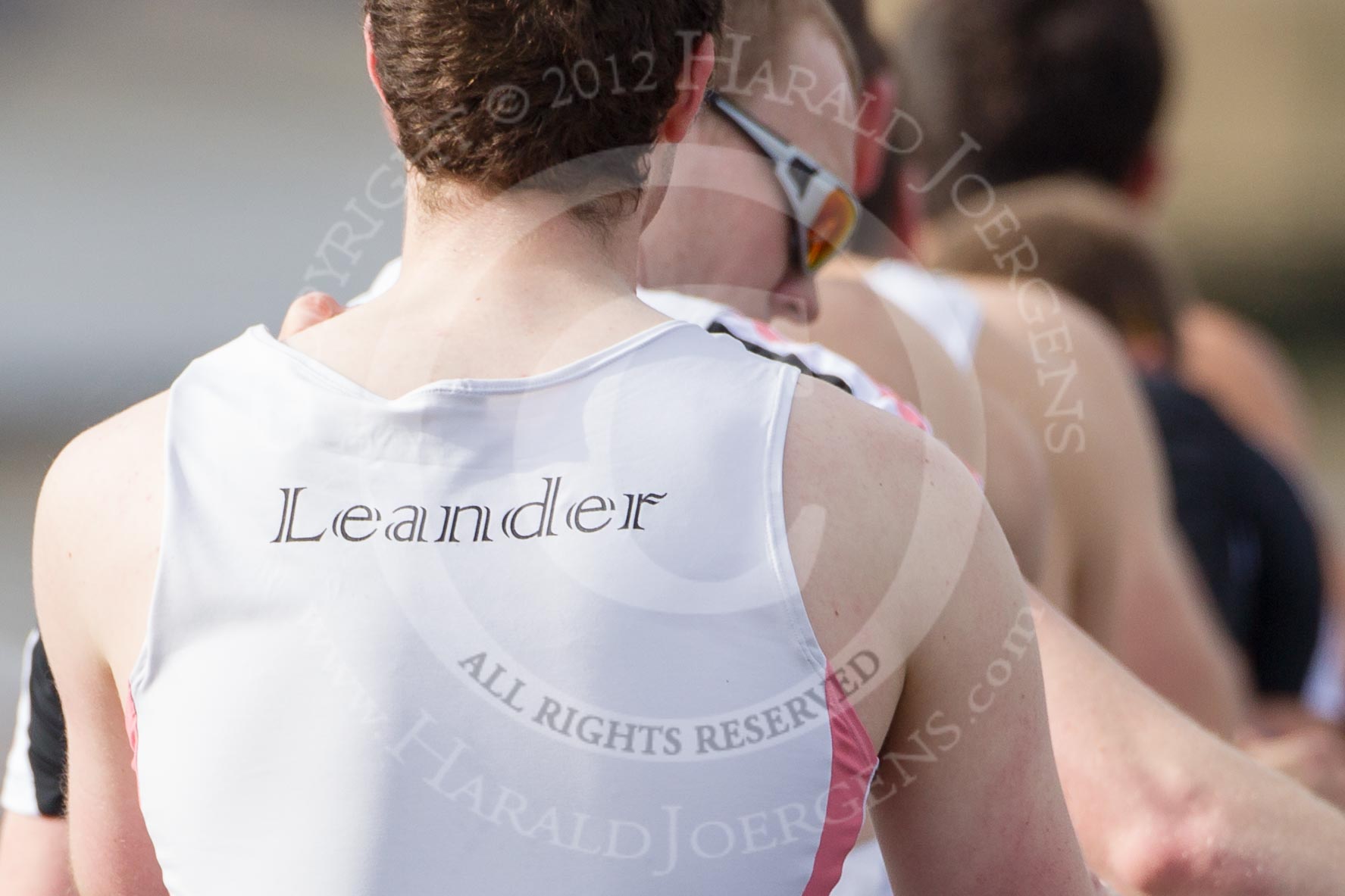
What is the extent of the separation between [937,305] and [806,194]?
74cm

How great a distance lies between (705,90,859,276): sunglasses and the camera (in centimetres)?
157

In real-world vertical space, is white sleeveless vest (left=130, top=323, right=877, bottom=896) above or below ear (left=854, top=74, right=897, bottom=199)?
below

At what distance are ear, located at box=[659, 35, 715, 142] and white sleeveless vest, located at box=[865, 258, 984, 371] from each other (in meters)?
1.10

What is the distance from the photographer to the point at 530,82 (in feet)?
3.30

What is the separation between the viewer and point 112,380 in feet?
20.9

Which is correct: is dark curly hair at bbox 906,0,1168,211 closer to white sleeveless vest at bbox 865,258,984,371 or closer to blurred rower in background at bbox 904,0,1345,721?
blurred rower in background at bbox 904,0,1345,721

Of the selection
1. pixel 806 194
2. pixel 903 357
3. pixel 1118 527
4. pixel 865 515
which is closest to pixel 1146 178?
pixel 1118 527

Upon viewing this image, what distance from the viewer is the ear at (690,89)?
109cm

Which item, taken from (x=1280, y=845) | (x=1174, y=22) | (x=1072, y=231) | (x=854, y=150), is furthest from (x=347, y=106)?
(x=1280, y=845)

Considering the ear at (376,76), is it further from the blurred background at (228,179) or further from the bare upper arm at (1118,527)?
the blurred background at (228,179)

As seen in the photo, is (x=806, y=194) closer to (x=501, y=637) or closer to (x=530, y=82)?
(x=530, y=82)

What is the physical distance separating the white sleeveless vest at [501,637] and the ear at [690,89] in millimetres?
215

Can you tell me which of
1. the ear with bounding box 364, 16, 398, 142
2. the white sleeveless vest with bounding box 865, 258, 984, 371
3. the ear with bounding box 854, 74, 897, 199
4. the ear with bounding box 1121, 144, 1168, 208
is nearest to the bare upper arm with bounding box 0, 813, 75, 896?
the ear with bounding box 364, 16, 398, 142

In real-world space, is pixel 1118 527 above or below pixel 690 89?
below
